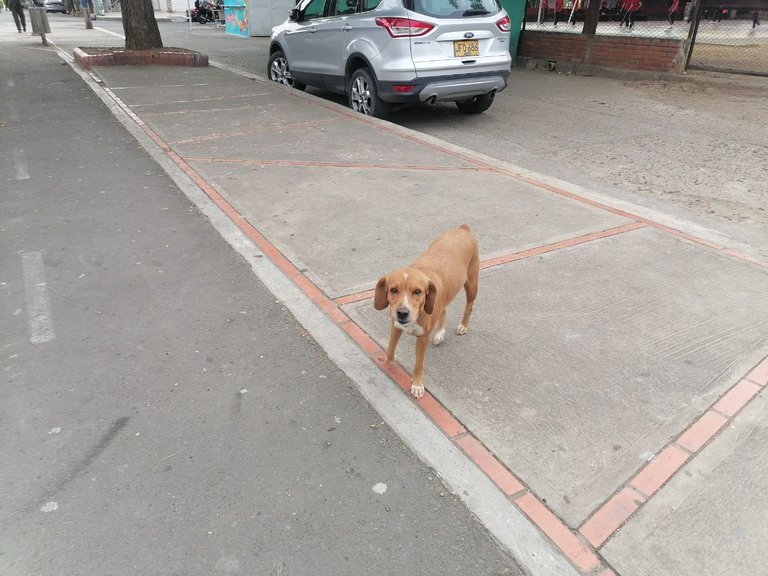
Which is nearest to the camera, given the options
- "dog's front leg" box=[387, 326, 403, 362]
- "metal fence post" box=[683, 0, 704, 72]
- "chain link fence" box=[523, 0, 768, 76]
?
"dog's front leg" box=[387, 326, 403, 362]

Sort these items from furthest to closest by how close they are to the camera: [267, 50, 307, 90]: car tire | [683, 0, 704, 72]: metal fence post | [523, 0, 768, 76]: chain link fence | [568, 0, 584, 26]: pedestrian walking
→ [568, 0, 584, 26]: pedestrian walking → [523, 0, 768, 76]: chain link fence → [683, 0, 704, 72]: metal fence post → [267, 50, 307, 90]: car tire

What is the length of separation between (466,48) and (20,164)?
5879 mm

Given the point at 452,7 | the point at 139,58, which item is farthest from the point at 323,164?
the point at 139,58

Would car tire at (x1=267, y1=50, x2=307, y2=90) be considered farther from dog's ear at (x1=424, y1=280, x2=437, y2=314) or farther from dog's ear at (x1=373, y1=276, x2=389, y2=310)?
dog's ear at (x1=424, y1=280, x2=437, y2=314)

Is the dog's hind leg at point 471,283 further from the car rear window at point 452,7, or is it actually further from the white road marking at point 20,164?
the car rear window at point 452,7

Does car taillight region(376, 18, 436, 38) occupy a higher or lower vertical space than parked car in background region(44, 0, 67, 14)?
lower

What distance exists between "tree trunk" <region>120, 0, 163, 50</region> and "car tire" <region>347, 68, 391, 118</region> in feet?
26.3

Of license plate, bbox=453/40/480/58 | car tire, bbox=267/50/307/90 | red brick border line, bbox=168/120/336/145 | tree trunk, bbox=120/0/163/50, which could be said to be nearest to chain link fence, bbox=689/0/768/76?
license plate, bbox=453/40/480/58

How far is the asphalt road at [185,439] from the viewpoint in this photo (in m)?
2.06

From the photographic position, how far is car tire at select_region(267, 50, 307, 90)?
11055 mm

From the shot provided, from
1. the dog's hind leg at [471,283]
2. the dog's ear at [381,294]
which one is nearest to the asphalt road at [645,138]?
the dog's hind leg at [471,283]

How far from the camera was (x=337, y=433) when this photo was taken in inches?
103

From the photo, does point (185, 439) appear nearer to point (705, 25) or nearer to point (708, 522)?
point (708, 522)

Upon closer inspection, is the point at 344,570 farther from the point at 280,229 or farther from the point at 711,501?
the point at 280,229
